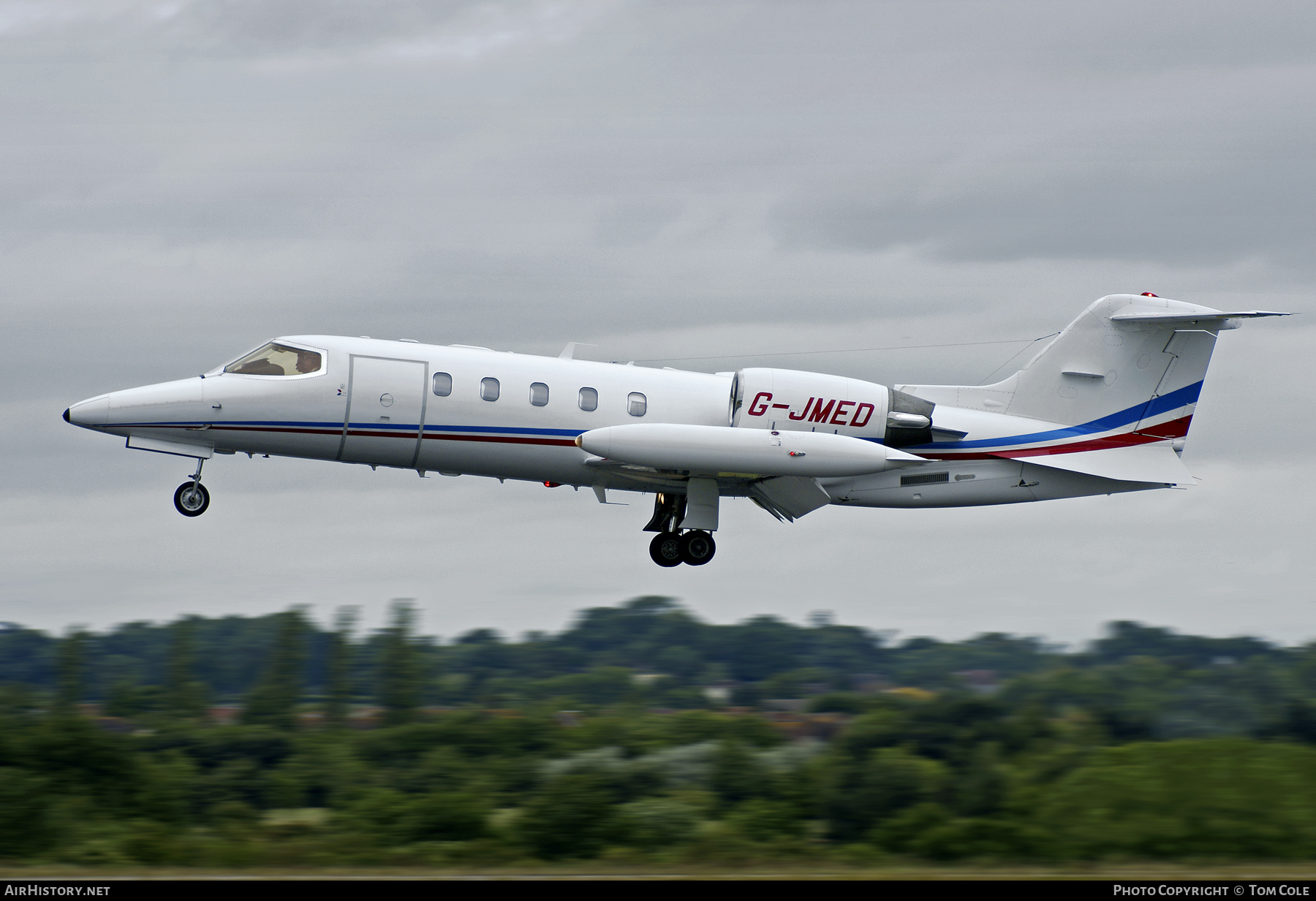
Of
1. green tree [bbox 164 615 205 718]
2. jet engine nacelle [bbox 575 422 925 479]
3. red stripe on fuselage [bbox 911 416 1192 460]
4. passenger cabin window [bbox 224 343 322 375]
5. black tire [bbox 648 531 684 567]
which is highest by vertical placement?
passenger cabin window [bbox 224 343 322 375]

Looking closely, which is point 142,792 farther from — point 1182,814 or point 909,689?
point 909,689

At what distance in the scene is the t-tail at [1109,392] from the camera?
28125 millimetres

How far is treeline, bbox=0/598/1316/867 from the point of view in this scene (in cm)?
3700

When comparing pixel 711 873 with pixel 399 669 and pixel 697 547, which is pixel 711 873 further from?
pixel 399 669

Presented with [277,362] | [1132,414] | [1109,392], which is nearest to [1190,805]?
[1132,414]

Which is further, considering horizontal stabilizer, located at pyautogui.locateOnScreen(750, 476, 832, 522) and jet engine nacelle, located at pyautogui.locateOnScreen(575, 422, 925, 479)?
horizontal stabilizer, located at pyautogui.locateOnScreen(750, 476, 832, 522)

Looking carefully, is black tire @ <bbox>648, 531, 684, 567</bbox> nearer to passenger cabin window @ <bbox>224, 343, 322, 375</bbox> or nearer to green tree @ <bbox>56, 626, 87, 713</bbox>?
passenger cabin window @ <bbox>224, 343, 322, 375</bbox>

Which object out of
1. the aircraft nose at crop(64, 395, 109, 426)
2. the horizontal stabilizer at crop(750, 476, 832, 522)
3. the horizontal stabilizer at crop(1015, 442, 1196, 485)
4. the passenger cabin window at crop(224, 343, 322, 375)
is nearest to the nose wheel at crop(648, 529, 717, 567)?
the horizontal stabilizer at crop(750, 476, 832, 522)

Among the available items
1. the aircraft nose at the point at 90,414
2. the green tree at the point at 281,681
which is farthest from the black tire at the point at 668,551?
the green tree at the point at 281,681

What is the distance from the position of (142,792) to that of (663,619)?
193ft

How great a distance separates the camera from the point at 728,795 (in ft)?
150

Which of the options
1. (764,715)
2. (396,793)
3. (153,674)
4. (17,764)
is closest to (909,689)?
(764,715)

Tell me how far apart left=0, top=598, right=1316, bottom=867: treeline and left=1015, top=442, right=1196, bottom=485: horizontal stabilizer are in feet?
33.9
